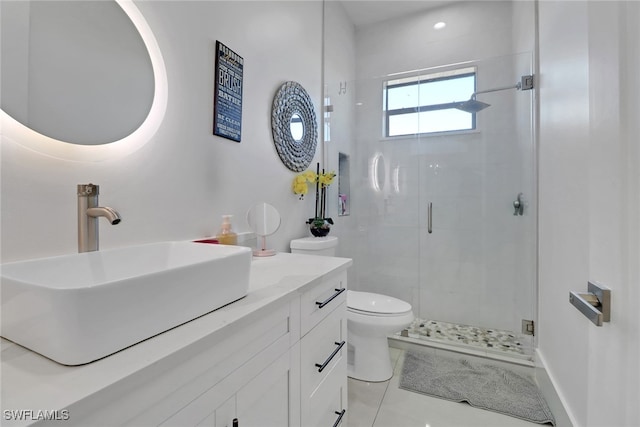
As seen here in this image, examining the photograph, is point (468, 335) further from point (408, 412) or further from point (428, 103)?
point (428, 103)

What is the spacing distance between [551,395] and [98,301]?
2.10 meters

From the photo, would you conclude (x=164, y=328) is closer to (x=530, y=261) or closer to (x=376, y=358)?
(x=376, y=358)

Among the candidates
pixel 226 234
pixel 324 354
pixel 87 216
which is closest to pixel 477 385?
pixel 324 354

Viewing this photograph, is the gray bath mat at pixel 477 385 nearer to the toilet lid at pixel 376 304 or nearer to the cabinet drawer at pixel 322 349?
the toilet lid at pixel 376 304

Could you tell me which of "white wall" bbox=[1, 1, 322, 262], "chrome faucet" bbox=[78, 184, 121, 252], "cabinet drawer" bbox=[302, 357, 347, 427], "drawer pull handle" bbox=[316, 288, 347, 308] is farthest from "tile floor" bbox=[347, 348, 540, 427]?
"chrome faucet" bbox=[78, 184, 121, 252]

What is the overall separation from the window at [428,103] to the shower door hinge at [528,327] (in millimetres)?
1565

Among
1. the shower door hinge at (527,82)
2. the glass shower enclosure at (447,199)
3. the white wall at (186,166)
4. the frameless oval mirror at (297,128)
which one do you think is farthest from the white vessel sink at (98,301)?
A: the shower door hinge at (527,82)

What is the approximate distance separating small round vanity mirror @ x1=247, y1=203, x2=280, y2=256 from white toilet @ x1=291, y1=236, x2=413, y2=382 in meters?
0.29

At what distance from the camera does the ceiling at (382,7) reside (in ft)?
9.08

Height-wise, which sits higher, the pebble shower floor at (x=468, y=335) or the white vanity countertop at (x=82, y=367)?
the white vanity countertop at (x=82, y=367)

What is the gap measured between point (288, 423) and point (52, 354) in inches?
25.6

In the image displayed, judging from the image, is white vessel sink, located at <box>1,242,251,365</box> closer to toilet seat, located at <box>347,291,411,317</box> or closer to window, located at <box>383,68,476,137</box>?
toilet seat, located at <box>347,291,411,317</box>

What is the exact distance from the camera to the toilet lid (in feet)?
6.00

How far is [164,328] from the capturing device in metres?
0.57
